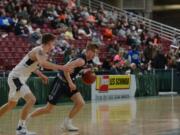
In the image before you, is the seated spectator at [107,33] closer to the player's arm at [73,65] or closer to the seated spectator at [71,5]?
the seated spectator at [71,5]

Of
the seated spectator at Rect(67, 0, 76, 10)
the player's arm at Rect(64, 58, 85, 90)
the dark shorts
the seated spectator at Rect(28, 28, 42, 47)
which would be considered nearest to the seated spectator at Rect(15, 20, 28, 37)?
the seated spectator at Rect(28, 28, 42, 47)

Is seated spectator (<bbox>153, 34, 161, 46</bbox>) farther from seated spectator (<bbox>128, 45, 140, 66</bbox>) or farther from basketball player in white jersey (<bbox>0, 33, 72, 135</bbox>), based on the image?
basketball player in white jersey (<bbox>0, 33, 72, 135</bbox>)

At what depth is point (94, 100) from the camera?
80.6 feet

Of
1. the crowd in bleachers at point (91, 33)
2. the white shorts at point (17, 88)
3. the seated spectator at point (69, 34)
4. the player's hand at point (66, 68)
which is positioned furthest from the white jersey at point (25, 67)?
the seated spectator at point (69, 34)

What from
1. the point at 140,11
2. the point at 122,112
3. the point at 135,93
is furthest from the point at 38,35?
the point at 140,11

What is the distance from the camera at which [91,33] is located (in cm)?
3209

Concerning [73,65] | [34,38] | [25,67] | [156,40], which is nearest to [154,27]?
[156,40]

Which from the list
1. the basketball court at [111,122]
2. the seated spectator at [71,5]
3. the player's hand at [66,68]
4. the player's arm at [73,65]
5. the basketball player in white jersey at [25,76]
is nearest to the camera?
the player's hand at [66,68]

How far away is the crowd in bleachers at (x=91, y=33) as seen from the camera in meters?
27.2

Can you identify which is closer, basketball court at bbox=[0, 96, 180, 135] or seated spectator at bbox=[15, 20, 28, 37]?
basketball court at bbox=[0, 96, 180, 135]

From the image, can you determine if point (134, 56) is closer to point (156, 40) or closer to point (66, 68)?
point (156, 40)

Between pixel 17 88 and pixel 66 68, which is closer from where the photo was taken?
pixel 66 68

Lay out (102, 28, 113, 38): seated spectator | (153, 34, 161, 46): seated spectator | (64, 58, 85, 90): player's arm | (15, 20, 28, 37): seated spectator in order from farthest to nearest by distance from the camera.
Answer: (153, 34, 161, 46): seated spectator
(102, 28, 113, 38): seated spectator
(15, 20, 28, 37): seated spectator
(64, 58, 85, 90): player's arm

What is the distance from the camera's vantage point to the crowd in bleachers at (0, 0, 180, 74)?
2725cm
